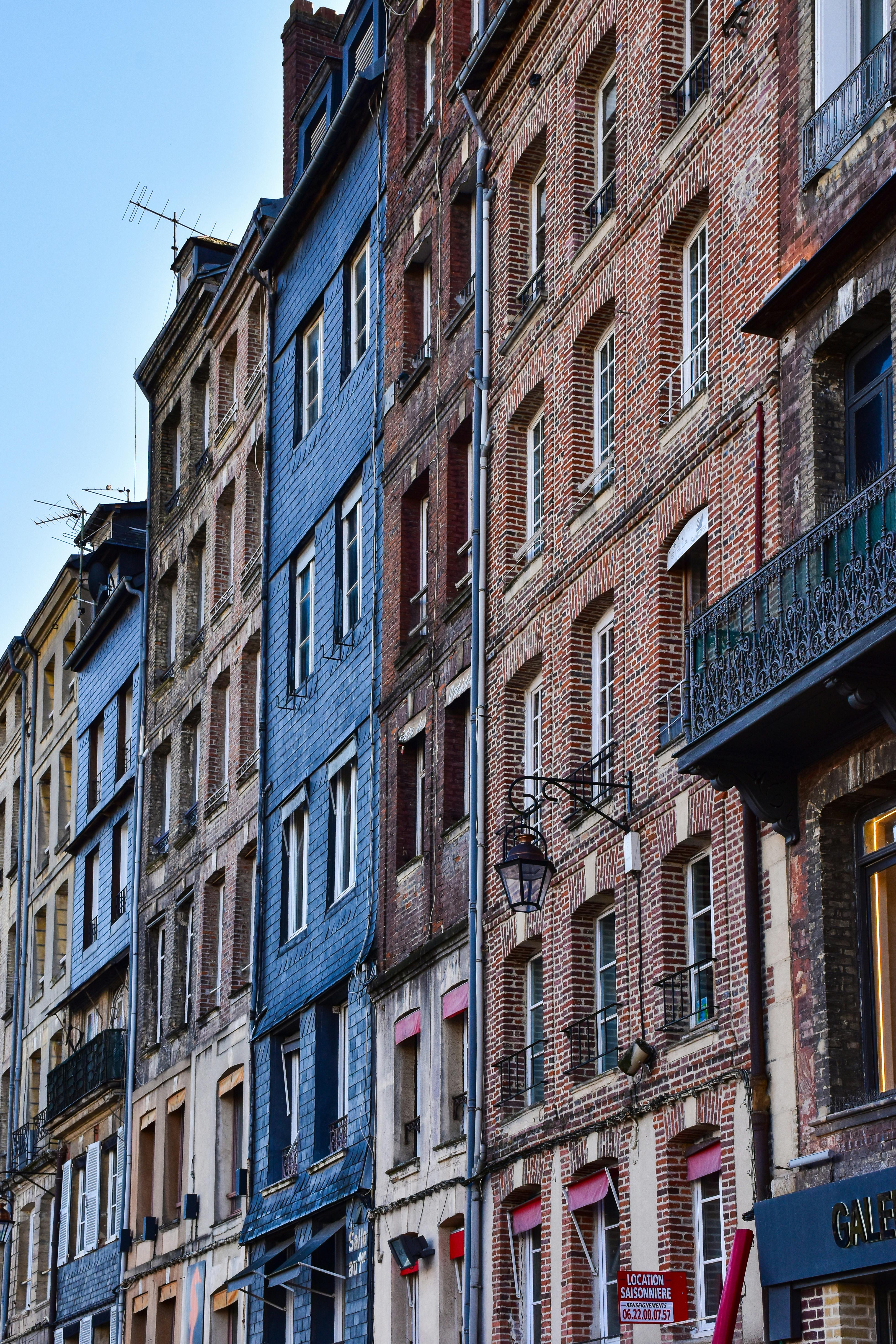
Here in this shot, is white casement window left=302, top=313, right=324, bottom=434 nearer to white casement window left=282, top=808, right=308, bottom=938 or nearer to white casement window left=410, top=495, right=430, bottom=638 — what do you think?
white casement window left=410, top=495, right=430, bottom=638

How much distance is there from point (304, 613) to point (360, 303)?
5.07m

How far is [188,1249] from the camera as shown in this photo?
3706cm

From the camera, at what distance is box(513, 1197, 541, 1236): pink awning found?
2373 cm

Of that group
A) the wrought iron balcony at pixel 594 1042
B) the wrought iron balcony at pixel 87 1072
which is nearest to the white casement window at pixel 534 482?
the wrought iron balcony at pixel 594 1042

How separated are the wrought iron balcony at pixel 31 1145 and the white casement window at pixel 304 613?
53.0 ft

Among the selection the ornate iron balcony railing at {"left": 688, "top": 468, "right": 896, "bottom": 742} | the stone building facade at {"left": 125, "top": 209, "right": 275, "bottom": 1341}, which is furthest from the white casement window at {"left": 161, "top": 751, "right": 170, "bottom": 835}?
the ornate iron balcony railing at {"left": 688, "top": 468, "right": 896, "bottom": 742}

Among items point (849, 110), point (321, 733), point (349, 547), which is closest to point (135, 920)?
point (321, 733)

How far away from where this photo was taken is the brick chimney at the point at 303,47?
4147cm

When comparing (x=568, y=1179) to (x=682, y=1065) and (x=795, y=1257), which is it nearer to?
(x=682, y=1065)

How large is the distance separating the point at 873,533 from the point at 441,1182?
40.9ft

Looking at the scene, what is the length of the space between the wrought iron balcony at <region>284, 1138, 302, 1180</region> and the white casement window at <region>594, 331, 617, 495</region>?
1233 centimetres

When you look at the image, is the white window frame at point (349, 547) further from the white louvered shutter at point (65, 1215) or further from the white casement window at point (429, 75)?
the white louvered shutter at point (65, 1215)

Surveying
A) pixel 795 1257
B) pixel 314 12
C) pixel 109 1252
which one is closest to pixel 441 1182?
pixel 795 1257

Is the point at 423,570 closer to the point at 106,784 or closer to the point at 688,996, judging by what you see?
the point at 688,996
